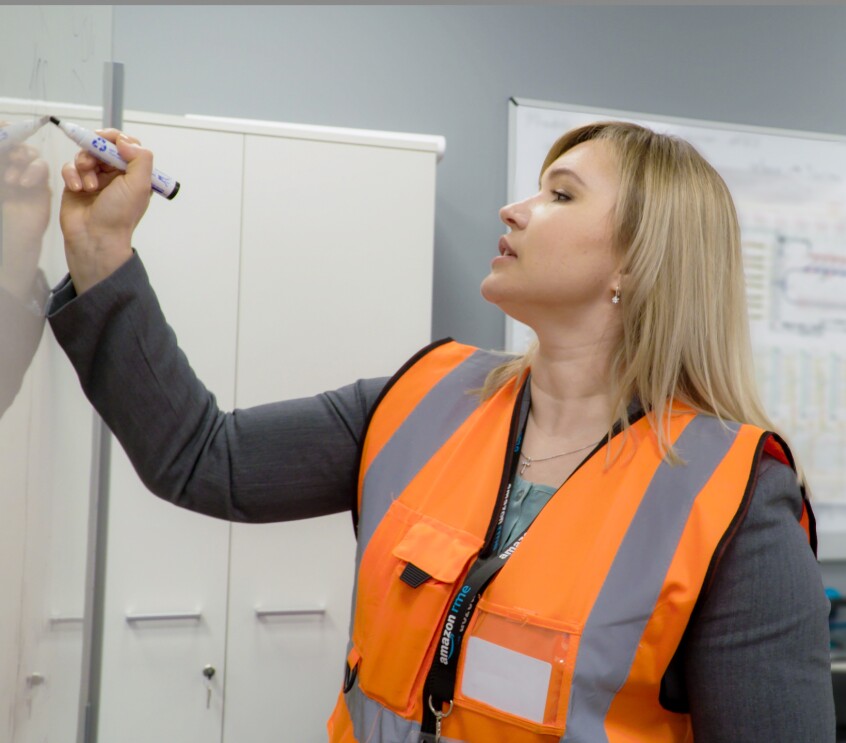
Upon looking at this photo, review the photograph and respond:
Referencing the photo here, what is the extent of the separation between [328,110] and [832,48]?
64.2 inches

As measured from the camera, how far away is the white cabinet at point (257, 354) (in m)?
1.57

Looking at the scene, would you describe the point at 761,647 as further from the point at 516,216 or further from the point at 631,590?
the point at 516,216

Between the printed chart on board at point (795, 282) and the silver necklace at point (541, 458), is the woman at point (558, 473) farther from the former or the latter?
the printed chart on board at point (795, 282)

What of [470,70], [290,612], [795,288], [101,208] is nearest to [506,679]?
[101,208]

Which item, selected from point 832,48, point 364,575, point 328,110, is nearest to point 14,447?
point 364,575

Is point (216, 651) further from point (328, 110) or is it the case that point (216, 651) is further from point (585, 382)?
point (328, 110)

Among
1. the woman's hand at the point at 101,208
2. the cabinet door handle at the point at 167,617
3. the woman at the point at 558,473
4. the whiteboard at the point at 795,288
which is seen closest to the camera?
the woman's hand at the point at 101,208

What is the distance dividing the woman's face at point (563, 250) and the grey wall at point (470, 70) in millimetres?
762

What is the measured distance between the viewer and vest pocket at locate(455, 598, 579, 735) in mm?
804

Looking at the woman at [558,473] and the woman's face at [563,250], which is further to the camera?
the woman's face at [563,250]

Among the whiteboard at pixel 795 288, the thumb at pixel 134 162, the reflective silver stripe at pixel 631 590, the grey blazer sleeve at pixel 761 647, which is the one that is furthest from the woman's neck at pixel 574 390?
the whiteboard at pixel 795 288

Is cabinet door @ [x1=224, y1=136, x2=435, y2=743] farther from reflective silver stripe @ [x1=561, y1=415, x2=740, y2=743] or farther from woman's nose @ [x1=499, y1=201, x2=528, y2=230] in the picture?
reflective silver stripe @ [x1=561, y1=415, x2=740, y2=743]

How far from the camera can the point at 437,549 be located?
0.89 m

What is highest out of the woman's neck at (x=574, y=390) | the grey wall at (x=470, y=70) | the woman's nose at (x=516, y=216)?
the grey wall at (x=470, y=70)
